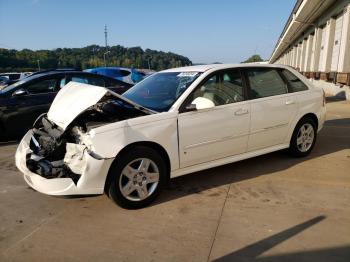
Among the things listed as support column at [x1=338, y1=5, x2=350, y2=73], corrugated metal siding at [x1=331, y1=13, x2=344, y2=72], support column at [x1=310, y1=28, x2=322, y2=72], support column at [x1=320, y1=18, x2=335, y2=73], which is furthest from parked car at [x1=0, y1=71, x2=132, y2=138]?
support column at [x1=310, y1=28, x2=322, y2=72]

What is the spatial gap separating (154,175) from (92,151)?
78 centimetres

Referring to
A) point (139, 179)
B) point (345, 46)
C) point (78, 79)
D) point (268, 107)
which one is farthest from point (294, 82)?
point (345, 46)

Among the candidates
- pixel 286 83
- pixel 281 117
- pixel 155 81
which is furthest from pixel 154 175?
pixel 286 83

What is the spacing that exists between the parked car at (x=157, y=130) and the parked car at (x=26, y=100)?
270 centimetres

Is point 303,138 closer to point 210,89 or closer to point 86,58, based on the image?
point 210,89

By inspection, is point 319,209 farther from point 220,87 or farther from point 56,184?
point 56,184

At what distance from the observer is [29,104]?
7270 millimetres

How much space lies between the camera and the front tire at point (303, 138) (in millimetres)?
5293

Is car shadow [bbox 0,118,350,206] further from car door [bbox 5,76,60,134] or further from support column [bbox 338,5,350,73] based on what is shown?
support column [bbox 338,5,350,73]

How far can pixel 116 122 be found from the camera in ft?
11.8

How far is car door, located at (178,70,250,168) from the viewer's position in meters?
4.03

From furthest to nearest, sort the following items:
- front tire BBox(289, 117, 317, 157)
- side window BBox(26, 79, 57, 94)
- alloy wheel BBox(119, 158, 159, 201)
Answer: side window BBox(26, 79, 57, 94) → front tire BBox(289, 117, 317, 157) → alloy wheel BBox(119, 158, 159, 201)

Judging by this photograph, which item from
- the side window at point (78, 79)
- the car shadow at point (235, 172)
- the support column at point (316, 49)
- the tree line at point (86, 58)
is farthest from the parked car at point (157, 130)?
the tree line at point (86, 58)

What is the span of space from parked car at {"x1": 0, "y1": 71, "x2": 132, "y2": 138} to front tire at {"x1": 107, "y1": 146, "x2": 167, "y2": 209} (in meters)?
4.46
